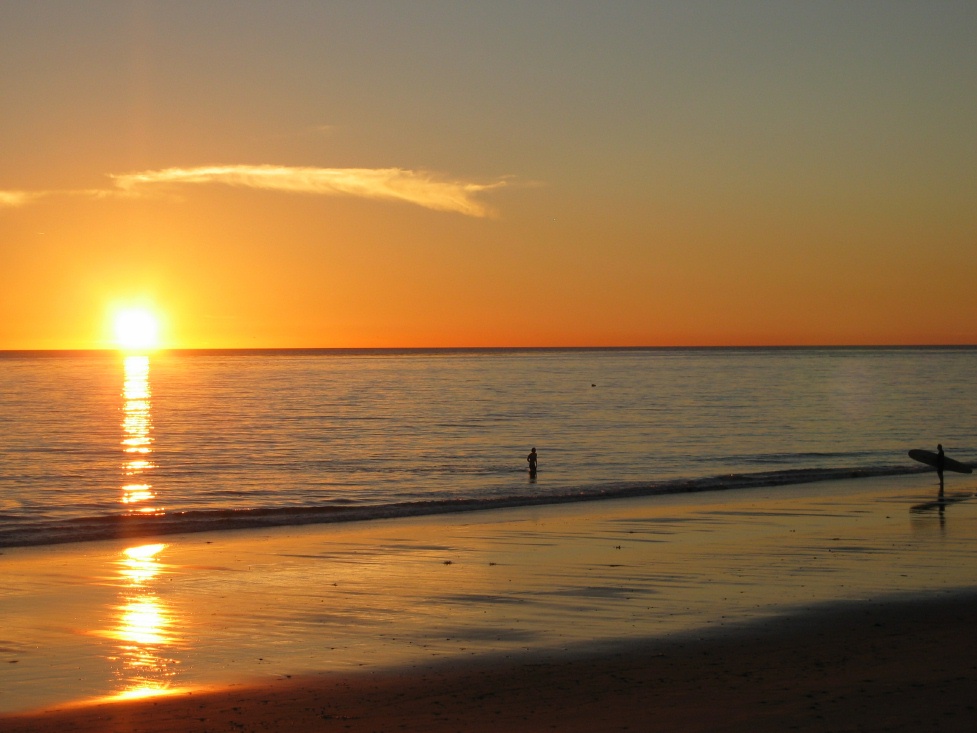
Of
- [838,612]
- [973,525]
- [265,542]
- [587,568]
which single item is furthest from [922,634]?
[265,542]

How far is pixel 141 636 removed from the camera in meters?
13.4

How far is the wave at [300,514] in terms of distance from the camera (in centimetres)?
2441

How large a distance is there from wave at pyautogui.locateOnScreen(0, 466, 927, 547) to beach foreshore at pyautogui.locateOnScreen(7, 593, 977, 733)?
14246 mm

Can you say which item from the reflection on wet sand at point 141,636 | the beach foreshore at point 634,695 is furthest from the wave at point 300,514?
the beach foreshore at point 634,695

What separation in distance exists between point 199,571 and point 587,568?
6.87 meters

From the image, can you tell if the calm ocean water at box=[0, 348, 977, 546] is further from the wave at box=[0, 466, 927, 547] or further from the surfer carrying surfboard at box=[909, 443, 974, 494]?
the surfer carrying surfboard at box=[909, 443, 974, 494]

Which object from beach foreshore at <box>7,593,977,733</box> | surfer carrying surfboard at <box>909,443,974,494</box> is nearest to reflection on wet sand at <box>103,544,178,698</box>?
beach foreshore at <box>7,593,977,733</box>

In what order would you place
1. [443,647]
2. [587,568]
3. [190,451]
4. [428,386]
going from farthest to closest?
[428,386]
[190,451]
[587,568]
[443,647]

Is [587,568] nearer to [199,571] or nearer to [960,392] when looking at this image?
[199,571]

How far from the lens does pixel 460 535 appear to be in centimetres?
2319

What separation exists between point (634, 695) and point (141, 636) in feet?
21.5

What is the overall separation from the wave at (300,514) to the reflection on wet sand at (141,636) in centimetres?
589

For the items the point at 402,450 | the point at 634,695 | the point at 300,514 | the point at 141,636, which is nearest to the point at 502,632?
the point at 634,695

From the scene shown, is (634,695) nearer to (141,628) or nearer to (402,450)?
(141,628)
